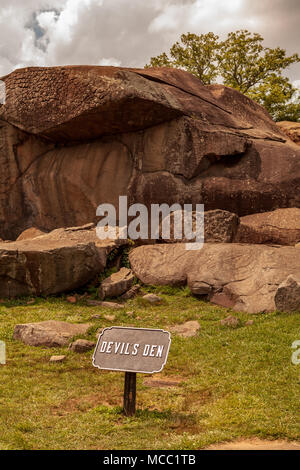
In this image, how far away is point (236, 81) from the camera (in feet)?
100

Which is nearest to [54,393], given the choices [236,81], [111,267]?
[111,267]

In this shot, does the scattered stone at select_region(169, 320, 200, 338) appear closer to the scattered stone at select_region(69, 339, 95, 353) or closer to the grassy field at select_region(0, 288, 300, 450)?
the grassy field at select_region(0, 288, 300, 450)

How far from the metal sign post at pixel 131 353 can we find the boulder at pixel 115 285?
5.69 metres

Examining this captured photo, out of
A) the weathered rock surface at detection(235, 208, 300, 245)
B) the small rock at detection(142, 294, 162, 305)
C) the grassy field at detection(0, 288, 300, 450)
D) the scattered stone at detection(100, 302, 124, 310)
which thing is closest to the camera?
the grassy field at detection(0, 288, 300, 450)

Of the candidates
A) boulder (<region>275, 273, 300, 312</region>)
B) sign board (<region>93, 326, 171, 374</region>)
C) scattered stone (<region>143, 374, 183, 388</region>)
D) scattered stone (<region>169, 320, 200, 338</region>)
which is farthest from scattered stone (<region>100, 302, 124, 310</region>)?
sign board (<region>93, 326, 171, 374</region>)

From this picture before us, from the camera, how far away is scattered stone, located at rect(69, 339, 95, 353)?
8.15 meters

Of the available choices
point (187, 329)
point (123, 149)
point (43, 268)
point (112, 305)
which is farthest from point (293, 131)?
point (187, 329)

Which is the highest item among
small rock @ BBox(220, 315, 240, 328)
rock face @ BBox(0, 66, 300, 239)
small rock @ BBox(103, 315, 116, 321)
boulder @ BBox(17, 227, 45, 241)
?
rock face @ BBox(0, 66, 300, 239)

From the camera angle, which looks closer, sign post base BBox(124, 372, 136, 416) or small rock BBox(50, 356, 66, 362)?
sign post base BBox(124, 372, 136, 416)

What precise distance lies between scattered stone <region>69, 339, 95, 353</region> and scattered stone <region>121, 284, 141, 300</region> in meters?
3.32

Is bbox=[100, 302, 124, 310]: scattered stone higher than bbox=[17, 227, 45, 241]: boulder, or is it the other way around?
bbox=[17, 227, 45, 241]: boulder

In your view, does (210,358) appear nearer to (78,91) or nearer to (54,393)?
(54,393)

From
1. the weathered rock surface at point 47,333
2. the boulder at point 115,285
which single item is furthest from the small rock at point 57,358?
the boulder at point 115,285
